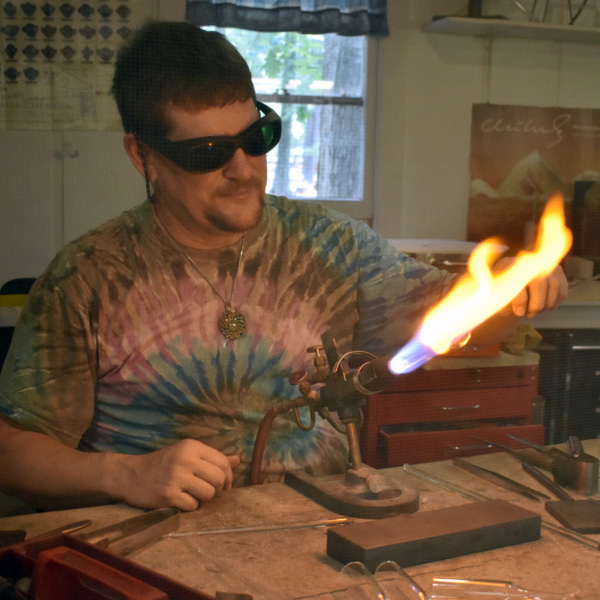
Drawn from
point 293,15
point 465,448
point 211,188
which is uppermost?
point 293,15

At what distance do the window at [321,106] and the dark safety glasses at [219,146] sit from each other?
140cm

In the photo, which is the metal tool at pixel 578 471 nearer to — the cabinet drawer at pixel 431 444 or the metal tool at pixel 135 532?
the metal tool at pixel 135 532

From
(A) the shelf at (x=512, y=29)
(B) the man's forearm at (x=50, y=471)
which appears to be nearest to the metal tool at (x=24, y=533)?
(B) the man's forearm at (x=50, y=471)

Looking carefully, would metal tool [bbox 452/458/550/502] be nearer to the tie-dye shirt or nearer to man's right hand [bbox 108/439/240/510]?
the tie-dye shirt

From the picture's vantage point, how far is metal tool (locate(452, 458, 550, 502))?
1.12 metres

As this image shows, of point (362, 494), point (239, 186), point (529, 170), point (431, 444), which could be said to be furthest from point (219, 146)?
point (529, 170)

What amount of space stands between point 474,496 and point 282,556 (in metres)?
0.34

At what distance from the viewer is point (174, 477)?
1036mm

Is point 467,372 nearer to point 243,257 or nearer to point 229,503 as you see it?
point 243,257

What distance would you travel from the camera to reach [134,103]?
4.45 feet

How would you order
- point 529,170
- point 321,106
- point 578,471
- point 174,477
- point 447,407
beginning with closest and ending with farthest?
point 174,477
point 578,471
point 447,407
point 321,106
point 529,170

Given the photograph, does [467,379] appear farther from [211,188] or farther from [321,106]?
[211,188]

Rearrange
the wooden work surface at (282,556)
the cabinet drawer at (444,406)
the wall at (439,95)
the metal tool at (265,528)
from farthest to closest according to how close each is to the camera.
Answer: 1. the wall at (439,95)
2. the cabinet drawer at (444,406)
3. the metal tool at (265,528)
4. the wooden work surface at (282,556)

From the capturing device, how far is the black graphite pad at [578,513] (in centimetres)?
100
